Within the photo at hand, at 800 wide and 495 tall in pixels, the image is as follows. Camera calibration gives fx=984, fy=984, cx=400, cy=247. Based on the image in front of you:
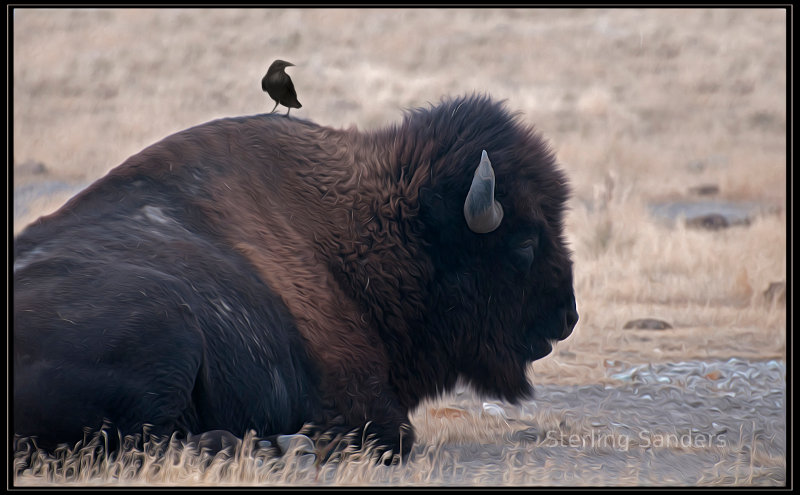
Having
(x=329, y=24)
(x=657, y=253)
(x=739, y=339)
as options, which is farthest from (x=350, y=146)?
(x=329, y=24)

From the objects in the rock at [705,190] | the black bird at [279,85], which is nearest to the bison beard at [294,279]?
the black bird at [279,85]

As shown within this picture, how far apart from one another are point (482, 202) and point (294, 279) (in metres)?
1.10

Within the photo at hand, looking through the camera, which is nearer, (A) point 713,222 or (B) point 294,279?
(B) point 294,279

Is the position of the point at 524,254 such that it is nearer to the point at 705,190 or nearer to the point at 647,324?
the point at 647,324

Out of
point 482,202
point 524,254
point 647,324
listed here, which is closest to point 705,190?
point 647,324

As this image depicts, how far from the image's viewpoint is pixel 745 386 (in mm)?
7562

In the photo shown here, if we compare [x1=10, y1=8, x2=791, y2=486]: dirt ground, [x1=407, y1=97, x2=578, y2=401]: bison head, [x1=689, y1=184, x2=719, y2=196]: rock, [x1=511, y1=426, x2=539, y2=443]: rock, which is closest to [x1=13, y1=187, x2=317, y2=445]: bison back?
[x1=10, y1=8, x2=791, y2=486]: dirt ground

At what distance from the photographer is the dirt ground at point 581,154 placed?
18.5ft

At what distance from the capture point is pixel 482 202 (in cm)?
536

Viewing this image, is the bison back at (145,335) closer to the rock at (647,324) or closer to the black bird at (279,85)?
the black bird at (279,85)

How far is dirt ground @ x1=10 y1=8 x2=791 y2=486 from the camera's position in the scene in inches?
222

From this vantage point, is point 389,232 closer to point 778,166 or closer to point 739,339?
point 739,339

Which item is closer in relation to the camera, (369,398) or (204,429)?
Result: (204,429)

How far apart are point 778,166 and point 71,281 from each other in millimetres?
18931
